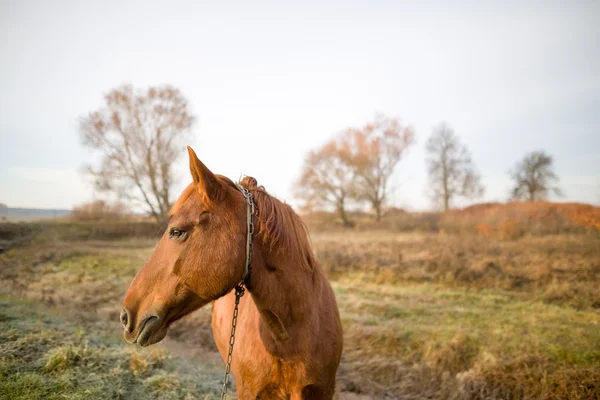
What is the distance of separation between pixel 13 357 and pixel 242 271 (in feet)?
12.4

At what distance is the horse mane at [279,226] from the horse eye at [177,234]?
49 cm

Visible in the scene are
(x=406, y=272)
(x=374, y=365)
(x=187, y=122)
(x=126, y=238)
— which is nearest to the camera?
(x=374, y=365)

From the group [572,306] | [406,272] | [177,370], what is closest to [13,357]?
[177,370]

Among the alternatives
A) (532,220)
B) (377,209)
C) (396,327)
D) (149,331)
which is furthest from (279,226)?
(377,209)

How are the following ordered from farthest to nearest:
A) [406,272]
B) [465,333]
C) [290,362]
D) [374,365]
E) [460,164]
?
[460,164] → [406,272] → [465,333] → [374,365] → [290,362]

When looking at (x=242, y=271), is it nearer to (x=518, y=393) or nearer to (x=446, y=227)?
(x=518, y=393)

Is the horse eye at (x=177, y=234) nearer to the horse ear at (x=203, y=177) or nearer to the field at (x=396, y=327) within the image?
the horse ear at (x=203, y=177)

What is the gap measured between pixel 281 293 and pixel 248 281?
0.78 feet

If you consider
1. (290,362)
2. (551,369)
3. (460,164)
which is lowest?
(551,369)

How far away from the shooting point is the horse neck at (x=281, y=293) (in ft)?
6.31

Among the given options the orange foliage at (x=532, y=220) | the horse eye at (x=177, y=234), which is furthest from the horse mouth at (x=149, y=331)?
the orange foliage at (x=532, y=220)

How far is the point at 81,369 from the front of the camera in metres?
3.70

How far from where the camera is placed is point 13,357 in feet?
11.6

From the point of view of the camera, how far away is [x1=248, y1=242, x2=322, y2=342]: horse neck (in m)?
1.92
